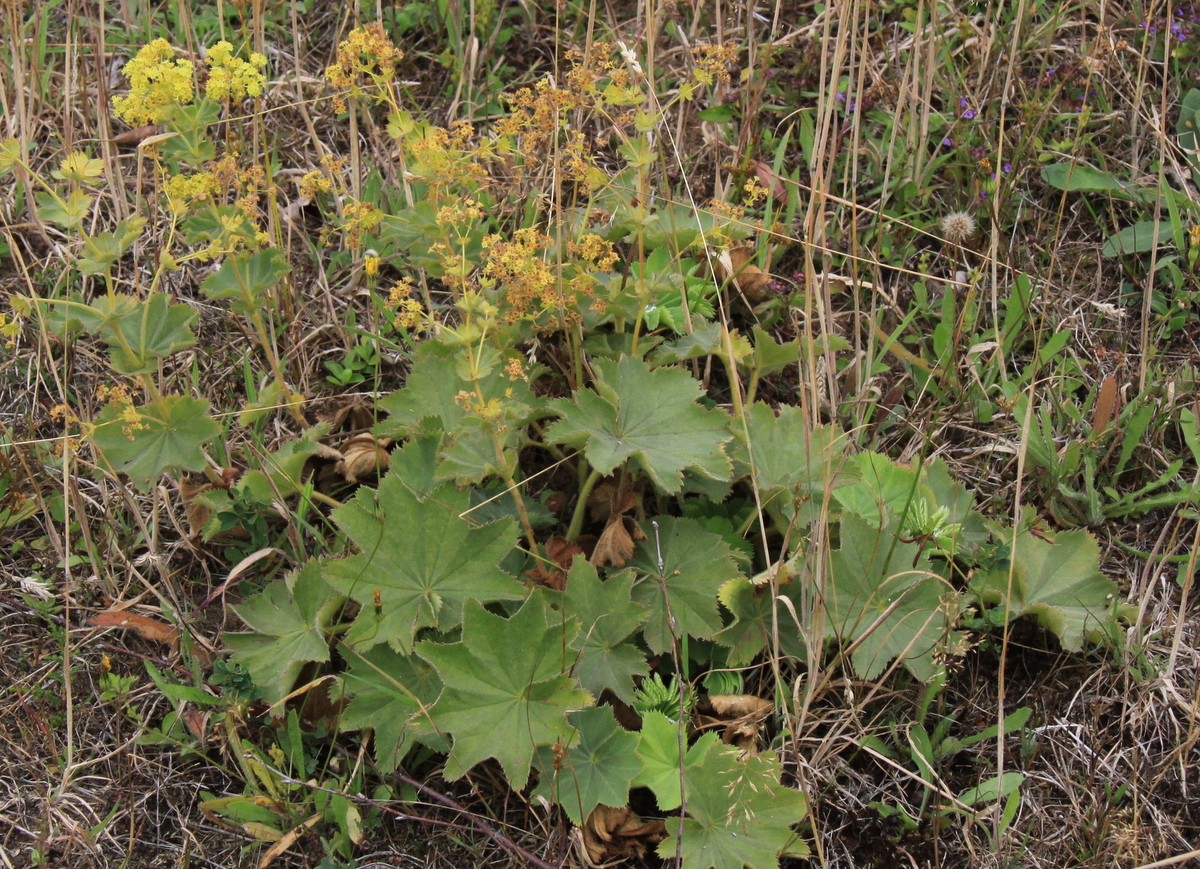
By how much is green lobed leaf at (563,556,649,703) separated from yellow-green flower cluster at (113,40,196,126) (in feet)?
4.26

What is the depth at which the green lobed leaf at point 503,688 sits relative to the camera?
1870 mm

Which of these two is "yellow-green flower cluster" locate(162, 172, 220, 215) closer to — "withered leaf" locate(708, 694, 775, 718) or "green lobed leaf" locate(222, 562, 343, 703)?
"green lobed leaf" locate(222, 562, 343, 703)

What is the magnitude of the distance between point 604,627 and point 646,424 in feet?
1.46

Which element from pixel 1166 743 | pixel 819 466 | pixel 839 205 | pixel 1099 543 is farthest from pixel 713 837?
pixel 839 205

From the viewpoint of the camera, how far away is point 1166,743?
2100 millimetres

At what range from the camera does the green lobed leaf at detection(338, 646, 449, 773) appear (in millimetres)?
1998

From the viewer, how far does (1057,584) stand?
222 centimetres

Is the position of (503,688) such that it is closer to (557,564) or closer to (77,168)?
(557,564)

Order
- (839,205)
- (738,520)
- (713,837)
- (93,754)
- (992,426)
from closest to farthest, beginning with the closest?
(713,837) → (93,754) → (738,520) → (992,426) → (839,205)

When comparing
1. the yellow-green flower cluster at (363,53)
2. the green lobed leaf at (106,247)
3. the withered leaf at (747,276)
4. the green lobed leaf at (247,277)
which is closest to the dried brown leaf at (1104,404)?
the withered leaf at (747,276)

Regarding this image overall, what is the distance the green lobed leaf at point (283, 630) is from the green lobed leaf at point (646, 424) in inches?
→ 24.9

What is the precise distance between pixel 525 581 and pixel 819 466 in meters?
0.70

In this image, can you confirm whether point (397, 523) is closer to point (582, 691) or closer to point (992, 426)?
point (582, 691)

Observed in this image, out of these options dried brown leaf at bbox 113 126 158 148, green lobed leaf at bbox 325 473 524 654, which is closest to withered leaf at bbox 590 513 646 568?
green lobed leaf at bbox 325 473 524 654
